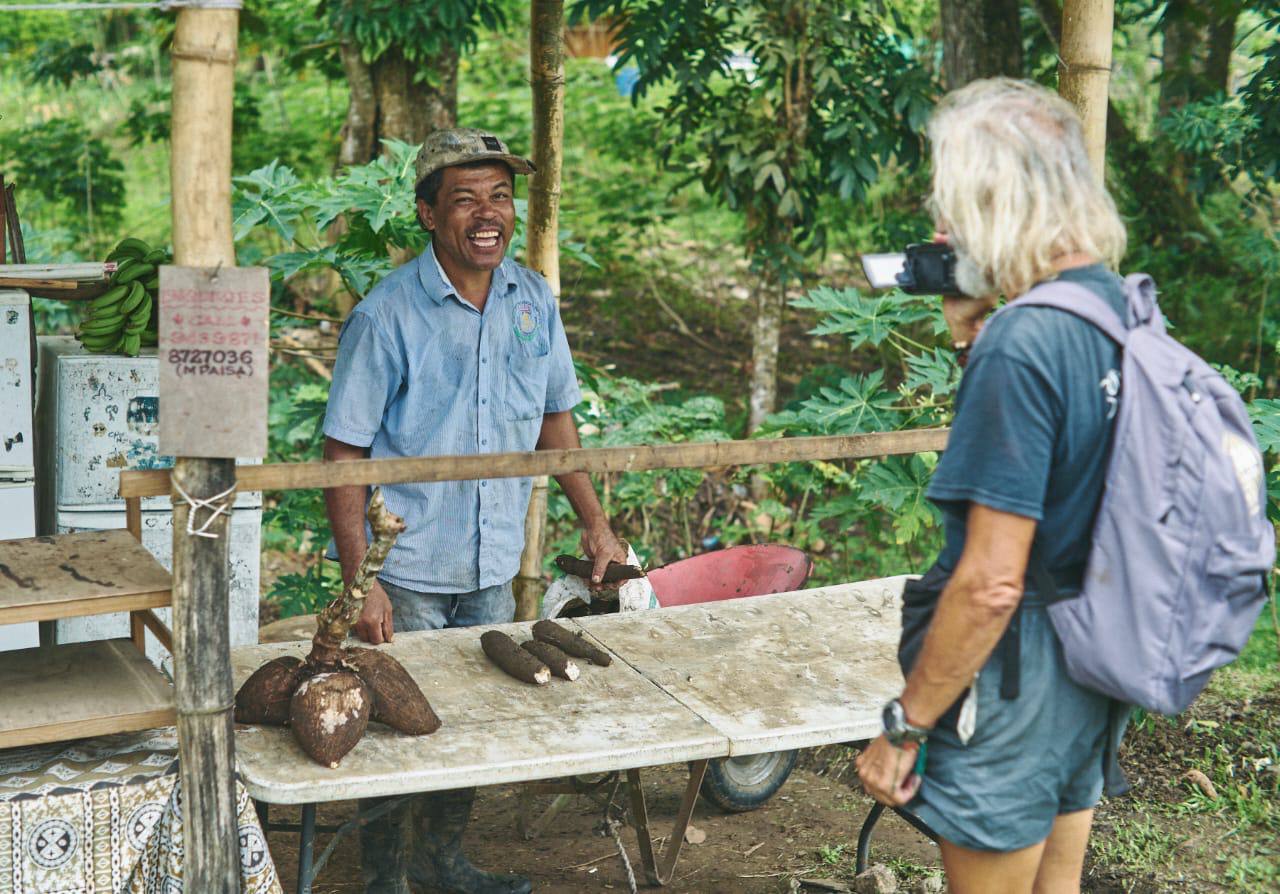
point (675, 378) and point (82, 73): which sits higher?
point (82, 73)

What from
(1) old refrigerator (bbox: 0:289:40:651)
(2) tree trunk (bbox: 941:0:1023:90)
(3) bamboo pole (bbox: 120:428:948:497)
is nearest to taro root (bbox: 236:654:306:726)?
(3) bamboo pole (bbox: 120:428:948:497)

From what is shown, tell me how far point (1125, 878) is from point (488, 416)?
7.34 feet

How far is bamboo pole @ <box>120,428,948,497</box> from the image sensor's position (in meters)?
2.44

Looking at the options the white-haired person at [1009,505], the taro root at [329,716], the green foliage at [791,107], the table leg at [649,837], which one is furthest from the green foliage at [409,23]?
the white-haired person at [1009,505]

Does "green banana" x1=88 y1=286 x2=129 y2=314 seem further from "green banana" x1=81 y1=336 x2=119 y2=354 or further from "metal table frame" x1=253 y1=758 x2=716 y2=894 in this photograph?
"metal table frame" x1=253 y1=758 x2=716 y2=894

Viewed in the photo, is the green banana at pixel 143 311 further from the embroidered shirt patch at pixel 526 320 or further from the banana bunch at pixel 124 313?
the embroidered shirt patch at pixel 526 320

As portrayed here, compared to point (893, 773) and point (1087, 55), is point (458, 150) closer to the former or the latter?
point (1087, 55)

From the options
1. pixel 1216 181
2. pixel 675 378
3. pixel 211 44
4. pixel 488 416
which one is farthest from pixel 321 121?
pixel 211 44

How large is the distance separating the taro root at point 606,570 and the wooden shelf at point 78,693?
1290mm

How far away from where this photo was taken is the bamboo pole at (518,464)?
96.0 inches

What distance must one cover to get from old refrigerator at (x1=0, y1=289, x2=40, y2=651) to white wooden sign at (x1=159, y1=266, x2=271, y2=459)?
1704 mm

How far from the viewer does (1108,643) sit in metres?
1.97

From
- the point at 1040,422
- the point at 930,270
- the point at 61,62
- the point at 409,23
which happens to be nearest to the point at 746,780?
the point at 930,270

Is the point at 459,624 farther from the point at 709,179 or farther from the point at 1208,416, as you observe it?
the point at 709,179
